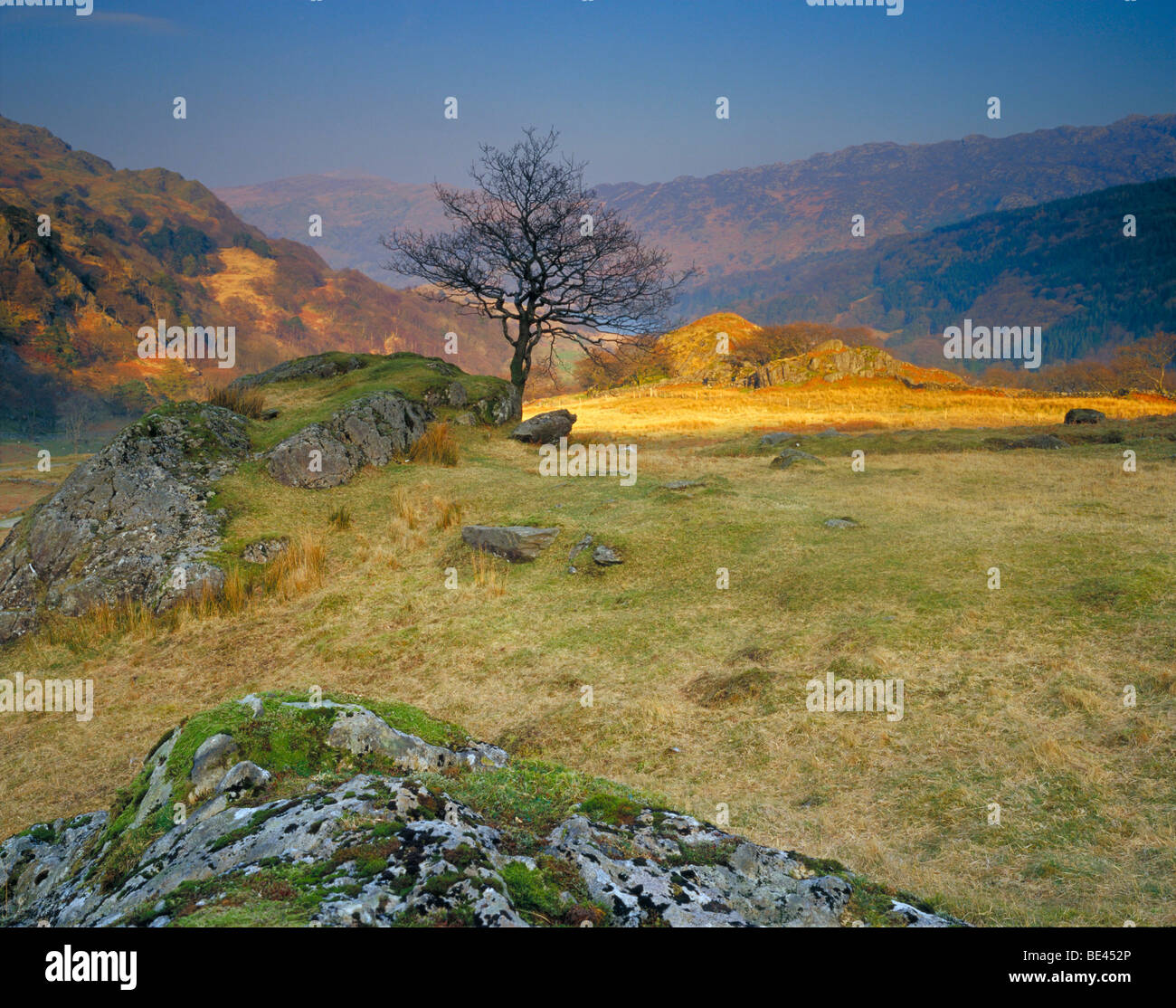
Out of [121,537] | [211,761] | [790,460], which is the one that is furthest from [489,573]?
[790,460]

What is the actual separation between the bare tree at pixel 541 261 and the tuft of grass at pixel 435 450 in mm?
6946

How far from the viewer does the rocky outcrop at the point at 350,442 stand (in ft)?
58.2

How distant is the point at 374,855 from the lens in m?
3.19

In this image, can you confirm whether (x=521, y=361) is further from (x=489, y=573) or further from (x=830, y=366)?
(x=830, y=366)

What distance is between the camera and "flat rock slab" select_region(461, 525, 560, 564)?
1484 centimetres

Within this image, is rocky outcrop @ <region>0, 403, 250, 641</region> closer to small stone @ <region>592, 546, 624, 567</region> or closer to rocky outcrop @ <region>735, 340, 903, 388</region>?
small stone @ <region>592, 546, 624, 567</region>

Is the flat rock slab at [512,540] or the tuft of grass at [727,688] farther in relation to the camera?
the flat rock slab at [512,540]

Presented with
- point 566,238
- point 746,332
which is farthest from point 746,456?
point 746,332

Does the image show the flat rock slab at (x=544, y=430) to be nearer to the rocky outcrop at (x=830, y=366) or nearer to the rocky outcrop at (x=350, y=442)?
the rocky outcrop at (x=350, y=442)

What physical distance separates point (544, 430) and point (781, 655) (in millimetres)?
16940

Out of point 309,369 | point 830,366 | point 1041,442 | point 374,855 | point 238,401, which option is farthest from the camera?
point 830,366

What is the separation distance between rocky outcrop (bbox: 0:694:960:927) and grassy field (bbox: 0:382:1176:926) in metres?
Answer: 2.50

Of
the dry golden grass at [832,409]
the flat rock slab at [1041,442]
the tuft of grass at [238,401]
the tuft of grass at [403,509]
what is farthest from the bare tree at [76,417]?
the flat rock slab at [1041,442]

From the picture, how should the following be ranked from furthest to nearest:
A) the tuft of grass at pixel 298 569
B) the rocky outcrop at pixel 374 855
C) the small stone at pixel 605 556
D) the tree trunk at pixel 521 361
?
the tree trunk at pixel 521 361 → the small stone at pixel 605 556 → the tuft of grass at pixel 298 569 → the rocky outcrop at pixel 374 855
